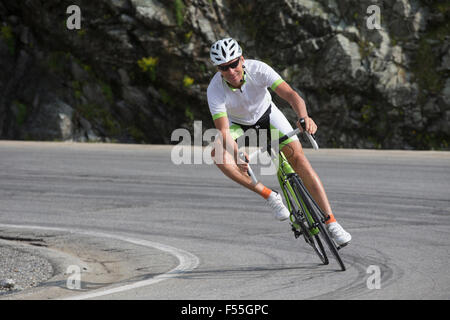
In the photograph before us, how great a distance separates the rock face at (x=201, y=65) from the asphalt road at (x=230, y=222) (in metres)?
3.20

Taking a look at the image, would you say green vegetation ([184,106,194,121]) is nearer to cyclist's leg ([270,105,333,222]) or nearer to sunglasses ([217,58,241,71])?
cyclist's leg ([270,105,333,222])

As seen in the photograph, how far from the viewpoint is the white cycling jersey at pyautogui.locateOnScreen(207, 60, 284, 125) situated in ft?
21.3

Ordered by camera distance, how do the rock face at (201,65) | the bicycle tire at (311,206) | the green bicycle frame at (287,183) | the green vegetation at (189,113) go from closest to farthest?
the bicycle tire at (311,206), the green bicycle frame at (287,183), the rock face at (201,65), the green vegetation at (189,113)

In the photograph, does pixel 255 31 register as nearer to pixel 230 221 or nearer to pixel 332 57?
pixel 332 57

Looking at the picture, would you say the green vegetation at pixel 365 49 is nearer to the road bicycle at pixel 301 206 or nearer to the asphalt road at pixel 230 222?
the asphalt road at pixel 230 222

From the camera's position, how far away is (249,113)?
666 cm

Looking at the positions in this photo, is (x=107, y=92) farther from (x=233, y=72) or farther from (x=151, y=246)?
(x=233, y=72)

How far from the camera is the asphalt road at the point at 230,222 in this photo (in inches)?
242

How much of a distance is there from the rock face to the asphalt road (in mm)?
3200

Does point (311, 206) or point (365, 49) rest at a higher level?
point (365, 49)

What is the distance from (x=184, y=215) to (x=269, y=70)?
13.9 ft

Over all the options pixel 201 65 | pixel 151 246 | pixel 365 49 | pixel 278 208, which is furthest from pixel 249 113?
pixel 201 65

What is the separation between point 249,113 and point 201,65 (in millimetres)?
15400

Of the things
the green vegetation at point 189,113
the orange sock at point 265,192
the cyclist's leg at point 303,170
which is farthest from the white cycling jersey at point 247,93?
the green vegetation at point 189,113
